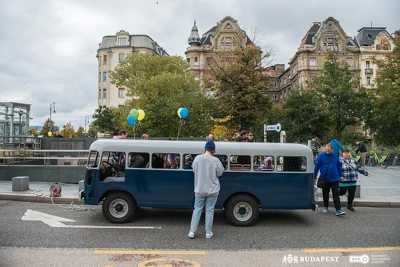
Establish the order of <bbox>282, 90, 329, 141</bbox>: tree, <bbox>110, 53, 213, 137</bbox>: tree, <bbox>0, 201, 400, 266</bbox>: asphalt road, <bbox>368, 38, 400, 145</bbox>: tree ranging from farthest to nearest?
<bbox>282, 90, 329, 141</bbox>: tree
<bbox>368, 38, 400, 145</bbox>: tree
<bbox>110, 53, 213, 137</bbox>: tree
<bbox>0, 201, 400, 266</bbox>: asphalt road

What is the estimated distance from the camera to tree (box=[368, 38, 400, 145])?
103ft

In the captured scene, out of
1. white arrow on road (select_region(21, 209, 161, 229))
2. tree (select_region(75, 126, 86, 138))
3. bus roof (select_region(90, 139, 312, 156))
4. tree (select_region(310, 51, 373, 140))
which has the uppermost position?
tree (select_region(310, 51, 373, 140))

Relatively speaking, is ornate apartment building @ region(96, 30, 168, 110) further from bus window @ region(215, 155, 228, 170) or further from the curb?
bus window @ region(215, 155, 228, 170)

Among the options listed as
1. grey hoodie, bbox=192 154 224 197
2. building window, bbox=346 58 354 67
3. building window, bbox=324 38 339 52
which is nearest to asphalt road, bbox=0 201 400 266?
grey hoodie, bbox=192 154 224 197

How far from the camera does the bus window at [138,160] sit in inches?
305

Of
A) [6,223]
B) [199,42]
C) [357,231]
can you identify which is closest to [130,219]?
[6,223]

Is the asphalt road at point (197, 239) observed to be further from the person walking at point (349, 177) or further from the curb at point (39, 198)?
the curb at point (39, 198)

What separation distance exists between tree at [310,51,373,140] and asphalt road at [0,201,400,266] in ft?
94.3

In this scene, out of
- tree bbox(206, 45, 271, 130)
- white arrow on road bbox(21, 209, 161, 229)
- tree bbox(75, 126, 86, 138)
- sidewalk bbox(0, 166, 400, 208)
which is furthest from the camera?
tree bbox(75, 126, 86, 138)

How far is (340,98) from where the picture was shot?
3606 centimetres

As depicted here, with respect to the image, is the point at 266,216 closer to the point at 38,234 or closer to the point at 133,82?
the point at 38,234

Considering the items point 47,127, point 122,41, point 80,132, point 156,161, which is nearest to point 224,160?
point 156,161

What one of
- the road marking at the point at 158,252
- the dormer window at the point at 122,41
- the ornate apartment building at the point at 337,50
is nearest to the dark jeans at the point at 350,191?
the road marking at the point at 158,252

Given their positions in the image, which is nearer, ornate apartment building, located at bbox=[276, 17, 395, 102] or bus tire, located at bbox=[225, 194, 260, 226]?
bus tire, located at bbox=[225, 194, 260, 226]
